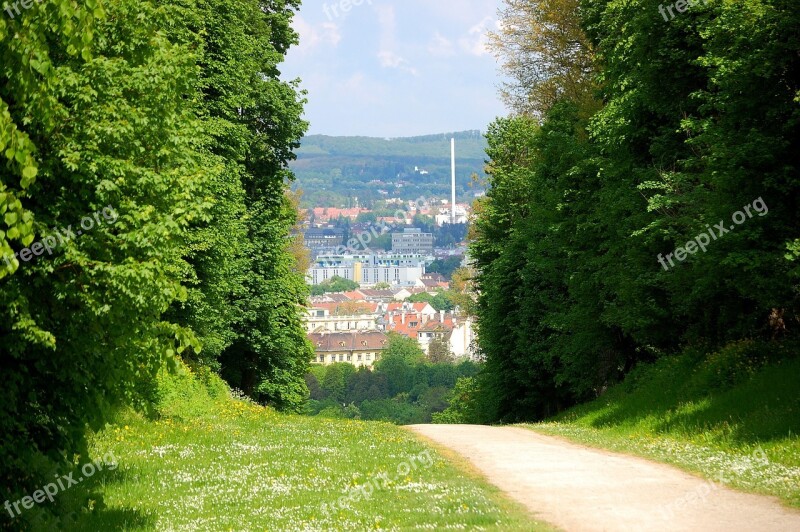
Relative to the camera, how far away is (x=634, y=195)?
2922cm

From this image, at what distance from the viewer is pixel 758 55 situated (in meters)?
20.4

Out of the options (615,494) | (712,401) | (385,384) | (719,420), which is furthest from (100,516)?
(385,384)

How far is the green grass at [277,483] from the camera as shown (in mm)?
13391

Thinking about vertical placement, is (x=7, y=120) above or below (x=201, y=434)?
above

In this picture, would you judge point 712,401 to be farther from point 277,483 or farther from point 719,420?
point 277,483

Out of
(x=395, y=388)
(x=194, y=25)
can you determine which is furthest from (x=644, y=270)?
(x=395, y=388)

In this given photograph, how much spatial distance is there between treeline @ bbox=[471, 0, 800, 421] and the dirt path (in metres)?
5.24

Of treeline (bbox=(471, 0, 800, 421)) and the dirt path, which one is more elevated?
treeline (bbox=(471, 0, 800, 421))

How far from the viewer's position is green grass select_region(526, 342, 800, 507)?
16594 mm

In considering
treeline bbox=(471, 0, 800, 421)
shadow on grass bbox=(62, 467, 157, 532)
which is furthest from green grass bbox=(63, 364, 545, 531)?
treeline bbox=(471, 0, 800, 421)

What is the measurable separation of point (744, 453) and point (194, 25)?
78.1 ft

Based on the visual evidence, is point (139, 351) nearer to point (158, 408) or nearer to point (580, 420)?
point (158, 408)

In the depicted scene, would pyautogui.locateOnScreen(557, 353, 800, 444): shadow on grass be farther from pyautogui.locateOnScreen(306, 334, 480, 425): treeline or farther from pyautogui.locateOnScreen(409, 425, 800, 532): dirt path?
pyautogui.locateOnScreen(306, 334, 480, 425): treeline

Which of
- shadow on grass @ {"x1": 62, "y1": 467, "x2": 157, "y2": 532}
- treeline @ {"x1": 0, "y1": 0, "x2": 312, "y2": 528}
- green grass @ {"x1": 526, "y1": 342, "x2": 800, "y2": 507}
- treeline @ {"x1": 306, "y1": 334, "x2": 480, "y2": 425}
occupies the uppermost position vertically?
treeline @ {"x1": 0, "y1": 0, "x2": 312, "y2": 528}
